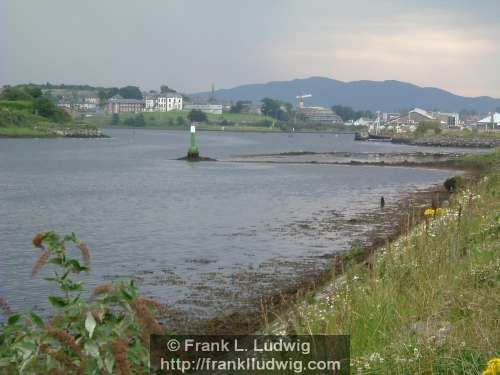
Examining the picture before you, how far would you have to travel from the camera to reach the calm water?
51.7ft

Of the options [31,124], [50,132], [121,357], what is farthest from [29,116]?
[121,357]

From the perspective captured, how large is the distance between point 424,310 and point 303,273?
31.7 ft

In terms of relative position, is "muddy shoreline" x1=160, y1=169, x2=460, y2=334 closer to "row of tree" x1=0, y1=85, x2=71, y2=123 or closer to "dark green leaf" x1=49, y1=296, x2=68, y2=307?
"dark green leaf" x1=49, y1=296, x2=68, y2=307

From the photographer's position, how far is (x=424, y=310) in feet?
22.1

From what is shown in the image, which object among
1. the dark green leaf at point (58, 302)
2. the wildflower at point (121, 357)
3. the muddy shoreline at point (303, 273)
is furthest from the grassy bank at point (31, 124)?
the wildflower at point (121, 357)

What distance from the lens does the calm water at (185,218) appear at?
51.7 ft

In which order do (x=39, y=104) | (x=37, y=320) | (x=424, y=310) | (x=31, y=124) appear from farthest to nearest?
(x=39, y=104) < (x=31, y=124) < (x=424, y=310) < (x=37, y=320)

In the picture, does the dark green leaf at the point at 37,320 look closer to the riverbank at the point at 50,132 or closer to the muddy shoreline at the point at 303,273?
the muddy shoreline at the point at 303,273

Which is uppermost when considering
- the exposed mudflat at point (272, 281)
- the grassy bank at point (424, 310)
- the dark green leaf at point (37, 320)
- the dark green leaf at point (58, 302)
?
the dark green leaf at point (58, 302)

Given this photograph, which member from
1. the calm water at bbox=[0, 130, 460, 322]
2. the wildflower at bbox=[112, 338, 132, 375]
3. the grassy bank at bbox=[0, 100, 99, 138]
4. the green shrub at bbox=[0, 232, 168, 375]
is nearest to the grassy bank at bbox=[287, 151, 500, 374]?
the green shrub at bbox=[0, 232, 168, 375]

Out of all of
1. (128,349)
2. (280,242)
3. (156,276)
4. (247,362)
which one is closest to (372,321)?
(247,362)

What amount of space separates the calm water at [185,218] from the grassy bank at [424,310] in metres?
4.83

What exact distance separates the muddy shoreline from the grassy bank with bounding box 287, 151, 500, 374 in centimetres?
62

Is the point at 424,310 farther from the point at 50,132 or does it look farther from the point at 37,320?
the point at 50,132
